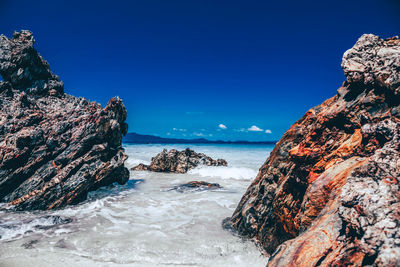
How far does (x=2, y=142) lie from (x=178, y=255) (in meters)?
9.89

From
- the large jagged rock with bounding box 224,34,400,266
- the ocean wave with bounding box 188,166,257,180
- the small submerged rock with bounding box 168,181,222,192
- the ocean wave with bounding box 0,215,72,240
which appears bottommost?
the ocean wave with bounding box 0,215,72,240

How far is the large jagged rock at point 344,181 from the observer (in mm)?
2682

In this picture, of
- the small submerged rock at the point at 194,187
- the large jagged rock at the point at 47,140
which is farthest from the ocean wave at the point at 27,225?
the small submerged rock at the point at 194,187

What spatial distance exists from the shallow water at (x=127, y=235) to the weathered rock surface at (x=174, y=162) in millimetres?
9129

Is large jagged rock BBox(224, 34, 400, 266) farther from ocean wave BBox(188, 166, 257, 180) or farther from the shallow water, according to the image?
ocean wave BBox(188, 166, 257, 180)

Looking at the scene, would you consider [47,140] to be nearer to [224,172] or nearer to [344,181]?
[344,181]

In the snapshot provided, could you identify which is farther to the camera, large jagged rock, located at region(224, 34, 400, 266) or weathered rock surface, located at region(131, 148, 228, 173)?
weathered rock surface, located at region(131, 148, 228, 173)

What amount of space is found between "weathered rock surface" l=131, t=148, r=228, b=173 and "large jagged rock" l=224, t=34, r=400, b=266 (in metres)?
13.9

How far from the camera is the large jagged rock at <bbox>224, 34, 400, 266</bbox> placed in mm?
2682

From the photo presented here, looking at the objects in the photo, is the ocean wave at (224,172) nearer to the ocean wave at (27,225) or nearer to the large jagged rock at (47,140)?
the large jagged rock at (47,140)

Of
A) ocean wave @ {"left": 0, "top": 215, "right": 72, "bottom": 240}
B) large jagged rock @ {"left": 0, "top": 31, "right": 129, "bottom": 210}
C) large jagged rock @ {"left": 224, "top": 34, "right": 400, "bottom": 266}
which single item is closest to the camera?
large jagged rock @ {"left": 224, "top": 34, "right": 400, "bottom": 266}

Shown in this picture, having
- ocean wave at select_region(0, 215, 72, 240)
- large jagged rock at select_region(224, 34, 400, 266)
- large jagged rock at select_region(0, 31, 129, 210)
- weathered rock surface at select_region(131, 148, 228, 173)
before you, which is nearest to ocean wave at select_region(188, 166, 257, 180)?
weathered rock surface at select_region(131, 148, 228, 173)

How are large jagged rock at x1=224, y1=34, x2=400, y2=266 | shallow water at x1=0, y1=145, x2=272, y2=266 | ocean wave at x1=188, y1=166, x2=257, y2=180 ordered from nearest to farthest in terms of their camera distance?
large jagged rock at x1=224, y1=34, x2=400, y2=266 < shallow water at x1=0, y1=145, x2=272, y2=266 < ocean wave at x1=188, y1=166, x2=257, y2=180

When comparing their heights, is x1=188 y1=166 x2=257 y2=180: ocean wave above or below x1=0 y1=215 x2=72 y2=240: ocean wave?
above
